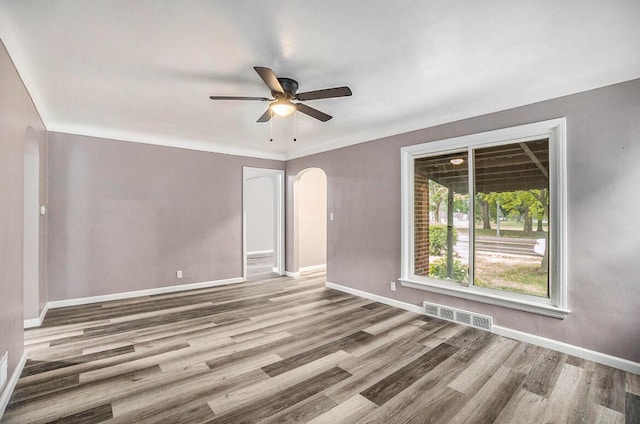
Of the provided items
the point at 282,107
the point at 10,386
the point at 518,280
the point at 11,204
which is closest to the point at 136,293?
the point at 10,386

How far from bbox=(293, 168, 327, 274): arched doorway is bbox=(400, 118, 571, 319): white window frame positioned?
3.07 meters

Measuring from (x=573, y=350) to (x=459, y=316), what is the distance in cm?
105

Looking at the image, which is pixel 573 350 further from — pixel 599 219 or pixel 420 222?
pixel 420 222

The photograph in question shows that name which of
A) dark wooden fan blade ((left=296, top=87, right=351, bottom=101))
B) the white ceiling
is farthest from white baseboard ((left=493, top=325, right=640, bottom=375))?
dark wooden fan blade ((left=296, top=87, right=351, bottom=101))

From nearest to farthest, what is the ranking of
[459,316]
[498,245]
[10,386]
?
[10,386], [498,245], [459,316]

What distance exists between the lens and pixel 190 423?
6.06 ft

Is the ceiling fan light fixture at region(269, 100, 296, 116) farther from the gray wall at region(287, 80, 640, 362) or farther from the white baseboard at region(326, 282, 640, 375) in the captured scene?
the white baseboard at region(326, 282, 640, 375)

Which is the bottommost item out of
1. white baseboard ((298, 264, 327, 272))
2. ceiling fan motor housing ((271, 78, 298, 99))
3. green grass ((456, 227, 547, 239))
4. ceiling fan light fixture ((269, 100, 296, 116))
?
white baseboard ((298, 264, 327, 272))

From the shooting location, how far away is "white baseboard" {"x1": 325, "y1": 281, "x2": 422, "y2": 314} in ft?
13.2

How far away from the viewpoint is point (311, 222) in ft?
22.6

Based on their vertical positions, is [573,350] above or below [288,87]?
below

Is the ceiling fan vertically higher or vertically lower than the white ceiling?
lower

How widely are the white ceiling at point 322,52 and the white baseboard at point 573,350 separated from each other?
7.90 ft

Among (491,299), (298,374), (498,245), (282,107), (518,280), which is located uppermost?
(282,107)
